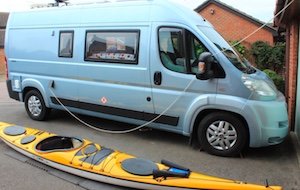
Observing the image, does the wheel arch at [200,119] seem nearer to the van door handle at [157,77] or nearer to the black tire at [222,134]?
the black tire at [222,134]

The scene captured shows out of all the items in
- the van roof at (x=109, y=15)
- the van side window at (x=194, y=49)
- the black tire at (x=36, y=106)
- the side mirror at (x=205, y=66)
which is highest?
the van roof at (x=109, y=15)

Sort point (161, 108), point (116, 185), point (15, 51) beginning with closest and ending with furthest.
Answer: point (116, 185), point (161, 108), point (15, 51)

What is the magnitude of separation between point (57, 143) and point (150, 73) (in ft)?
6.32

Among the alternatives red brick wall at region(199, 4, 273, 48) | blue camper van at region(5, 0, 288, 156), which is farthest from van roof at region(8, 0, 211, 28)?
red brick wall at region(199, 4, 273, 48)

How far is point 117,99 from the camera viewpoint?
7090mm

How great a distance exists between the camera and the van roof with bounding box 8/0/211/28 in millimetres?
6508

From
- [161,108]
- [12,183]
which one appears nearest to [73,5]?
[161,108]

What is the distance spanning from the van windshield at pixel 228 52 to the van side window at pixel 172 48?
1.43ft

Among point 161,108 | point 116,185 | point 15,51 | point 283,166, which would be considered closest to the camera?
point 116,185

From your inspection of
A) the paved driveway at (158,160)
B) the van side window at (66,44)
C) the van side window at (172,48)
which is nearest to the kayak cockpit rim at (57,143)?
the paved driveway at (158,160)

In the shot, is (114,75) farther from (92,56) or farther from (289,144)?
(289,144)

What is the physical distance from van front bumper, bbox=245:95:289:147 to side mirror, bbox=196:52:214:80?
0.74m

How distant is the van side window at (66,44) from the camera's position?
7.71 meters

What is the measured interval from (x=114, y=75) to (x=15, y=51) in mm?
2970
